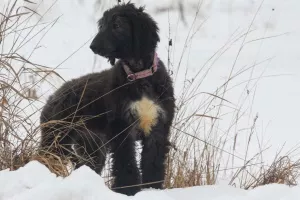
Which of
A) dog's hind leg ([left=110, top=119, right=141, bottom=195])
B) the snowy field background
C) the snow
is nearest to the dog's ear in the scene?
dog's hind leg ([left=110, top=119, right=141, bottom=195])

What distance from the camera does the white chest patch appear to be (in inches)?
127

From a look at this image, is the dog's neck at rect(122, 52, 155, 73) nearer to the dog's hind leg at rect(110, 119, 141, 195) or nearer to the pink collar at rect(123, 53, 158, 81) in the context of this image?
the pink collar at rect(123, 53, 158, 81)

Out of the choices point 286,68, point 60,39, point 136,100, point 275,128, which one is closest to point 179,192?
point 136,100

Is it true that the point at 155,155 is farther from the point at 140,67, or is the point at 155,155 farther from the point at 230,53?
the point at 230,53

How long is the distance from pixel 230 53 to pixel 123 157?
23.9 feet

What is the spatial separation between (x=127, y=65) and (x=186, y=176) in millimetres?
755

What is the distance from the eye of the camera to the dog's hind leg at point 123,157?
10.8ft

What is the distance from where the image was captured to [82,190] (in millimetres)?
1946

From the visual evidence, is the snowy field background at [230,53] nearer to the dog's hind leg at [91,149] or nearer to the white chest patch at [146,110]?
the dog's hind leg at [91,149]

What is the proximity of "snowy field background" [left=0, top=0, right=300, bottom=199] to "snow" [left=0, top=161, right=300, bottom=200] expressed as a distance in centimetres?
267

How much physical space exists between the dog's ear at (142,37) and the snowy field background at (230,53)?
151cm

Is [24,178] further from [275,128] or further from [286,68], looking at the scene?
[286,68]

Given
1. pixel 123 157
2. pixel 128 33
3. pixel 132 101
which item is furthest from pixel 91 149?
pixel 128 33

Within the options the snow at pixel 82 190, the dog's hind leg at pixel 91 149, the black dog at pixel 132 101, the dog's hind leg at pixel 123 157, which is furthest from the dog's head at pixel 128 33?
the snow at pixel 82 190
